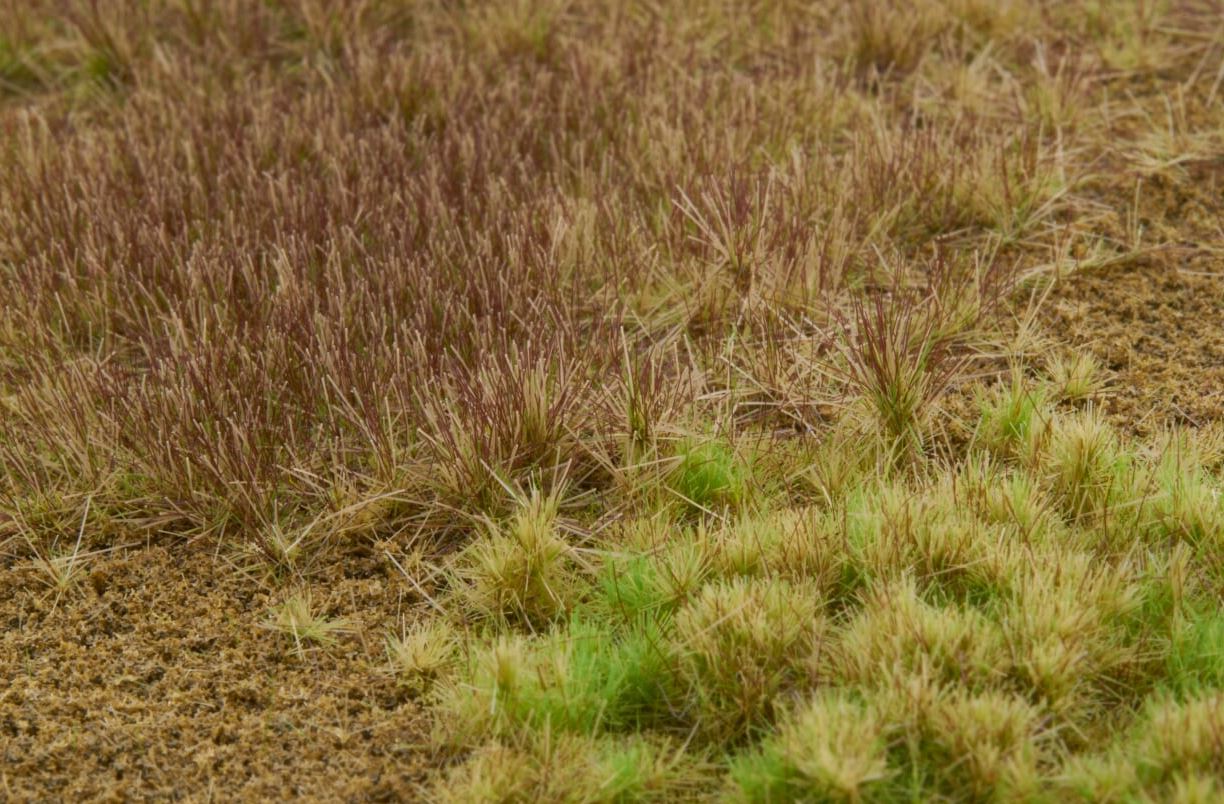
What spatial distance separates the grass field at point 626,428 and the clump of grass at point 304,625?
0.02 m

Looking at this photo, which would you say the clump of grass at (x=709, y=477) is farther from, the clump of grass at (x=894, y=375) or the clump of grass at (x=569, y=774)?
the clump of grass at (x=569, y=774)

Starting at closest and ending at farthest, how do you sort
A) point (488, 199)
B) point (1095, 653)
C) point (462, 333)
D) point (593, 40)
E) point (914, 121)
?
point (1095, 653)
point (462, 333)
point (488, 199)
point (914, 121)
point (593, 40)

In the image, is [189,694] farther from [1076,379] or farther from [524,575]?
[1076,379]

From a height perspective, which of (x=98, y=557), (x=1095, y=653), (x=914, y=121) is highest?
(x=914, y=121)

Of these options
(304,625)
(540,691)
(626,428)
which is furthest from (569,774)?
(626,428)

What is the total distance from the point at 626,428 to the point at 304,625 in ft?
3.42

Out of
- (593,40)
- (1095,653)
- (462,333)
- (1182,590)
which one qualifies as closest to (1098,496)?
(1182,590)

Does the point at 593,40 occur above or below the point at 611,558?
above

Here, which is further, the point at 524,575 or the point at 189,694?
the point at 524,575

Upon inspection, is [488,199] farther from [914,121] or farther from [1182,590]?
[1182,590]

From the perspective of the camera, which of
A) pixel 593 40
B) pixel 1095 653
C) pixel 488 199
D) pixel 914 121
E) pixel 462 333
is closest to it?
pixel 1095 653

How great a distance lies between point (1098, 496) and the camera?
3.47m

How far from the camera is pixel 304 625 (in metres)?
3.42

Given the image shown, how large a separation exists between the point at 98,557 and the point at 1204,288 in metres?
3.59
